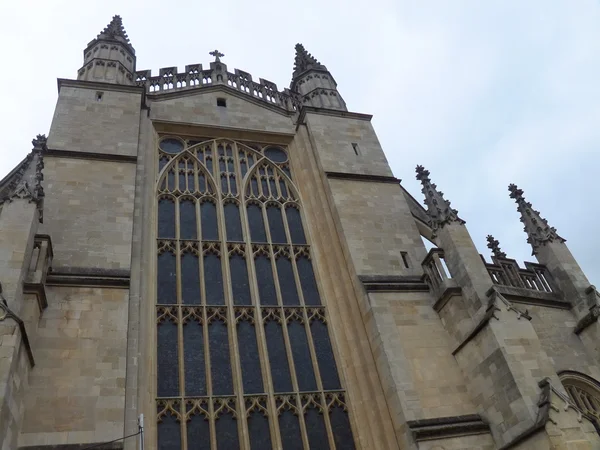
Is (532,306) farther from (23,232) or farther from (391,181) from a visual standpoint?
(23,232)

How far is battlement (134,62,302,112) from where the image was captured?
1494 cm

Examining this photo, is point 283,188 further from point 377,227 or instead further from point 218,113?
point 218,113

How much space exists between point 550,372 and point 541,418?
114cm

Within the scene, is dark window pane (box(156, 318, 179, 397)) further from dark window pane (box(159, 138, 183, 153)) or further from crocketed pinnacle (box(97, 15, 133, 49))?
crocketed pinnacle (box(97, 15, 133, 49))

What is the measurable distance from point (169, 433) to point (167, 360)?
52.5 inches

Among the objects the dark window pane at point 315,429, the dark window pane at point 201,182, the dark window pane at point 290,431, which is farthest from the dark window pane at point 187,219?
the dark window pane at point 315,429

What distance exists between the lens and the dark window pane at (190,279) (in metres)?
10.2

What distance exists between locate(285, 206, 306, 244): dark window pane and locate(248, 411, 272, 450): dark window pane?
4363 mm

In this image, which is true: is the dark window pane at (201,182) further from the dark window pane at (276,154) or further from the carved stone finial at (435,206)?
the carved stone finial at (435,206)

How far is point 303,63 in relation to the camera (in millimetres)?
17641

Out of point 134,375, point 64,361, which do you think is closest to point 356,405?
point 134,375

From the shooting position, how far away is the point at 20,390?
7.00m

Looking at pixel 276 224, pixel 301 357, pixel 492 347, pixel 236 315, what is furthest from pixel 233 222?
pixel 492 347

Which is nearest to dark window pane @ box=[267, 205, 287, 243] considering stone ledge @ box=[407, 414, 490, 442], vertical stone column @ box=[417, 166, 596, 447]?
vertical stone column @ box=[417, 166, 596, 447]
